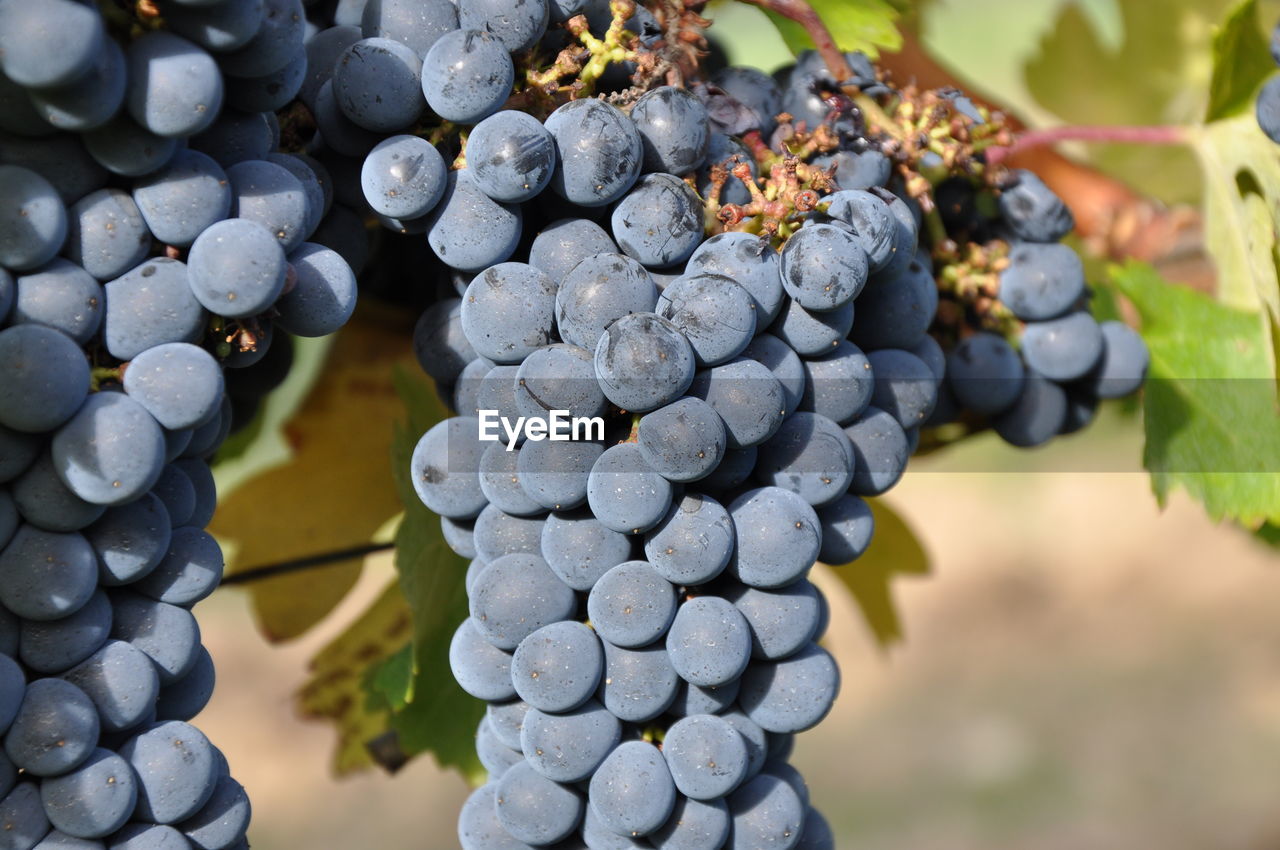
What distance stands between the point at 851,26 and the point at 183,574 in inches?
25.4

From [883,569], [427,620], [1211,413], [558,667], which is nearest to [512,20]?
[558,667]

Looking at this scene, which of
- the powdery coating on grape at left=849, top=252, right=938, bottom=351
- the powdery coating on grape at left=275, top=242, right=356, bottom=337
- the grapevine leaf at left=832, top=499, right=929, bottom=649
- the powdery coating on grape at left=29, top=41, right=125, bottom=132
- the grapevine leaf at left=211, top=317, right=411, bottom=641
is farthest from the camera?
the grapevine leaf at left=832, top=499, right=929, bottom=649

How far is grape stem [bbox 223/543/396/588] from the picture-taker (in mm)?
1069

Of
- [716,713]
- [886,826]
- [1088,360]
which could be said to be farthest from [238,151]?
[886,826]

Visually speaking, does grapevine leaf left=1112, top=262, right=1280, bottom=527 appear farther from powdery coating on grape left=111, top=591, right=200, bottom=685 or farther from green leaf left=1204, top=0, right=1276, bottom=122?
powdery coating on grape left=111, top=591, right=200, bottom=685

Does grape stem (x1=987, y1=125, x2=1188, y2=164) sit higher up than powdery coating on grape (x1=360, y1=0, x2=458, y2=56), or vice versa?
powdery coating on grape (x1=360, y1=0, x2=458, y2=56)

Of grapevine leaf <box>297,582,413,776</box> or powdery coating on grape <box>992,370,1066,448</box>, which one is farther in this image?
grapevine leaf <box>297,582,413,776</box>

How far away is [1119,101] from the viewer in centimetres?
158

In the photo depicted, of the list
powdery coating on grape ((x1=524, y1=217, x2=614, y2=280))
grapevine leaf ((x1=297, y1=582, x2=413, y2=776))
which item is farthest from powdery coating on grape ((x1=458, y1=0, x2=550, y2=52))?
grapevine leaf ((x1=297, y1=582, x2=413, y2=776))

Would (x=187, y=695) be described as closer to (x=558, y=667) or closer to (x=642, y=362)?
(x=558, y=667)

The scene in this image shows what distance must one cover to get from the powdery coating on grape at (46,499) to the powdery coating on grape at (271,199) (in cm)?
16

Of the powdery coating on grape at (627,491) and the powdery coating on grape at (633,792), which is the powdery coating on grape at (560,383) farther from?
the powdery coating on grape at (633,792)

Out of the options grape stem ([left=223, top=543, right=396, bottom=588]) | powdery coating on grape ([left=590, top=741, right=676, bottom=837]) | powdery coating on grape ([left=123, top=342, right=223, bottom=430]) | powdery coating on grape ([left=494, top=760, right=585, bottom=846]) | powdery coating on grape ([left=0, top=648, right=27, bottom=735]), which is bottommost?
grape stem ([left=223, top=543, right=396, bottom=588])

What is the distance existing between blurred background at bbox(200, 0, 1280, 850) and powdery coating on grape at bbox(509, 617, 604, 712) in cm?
234
